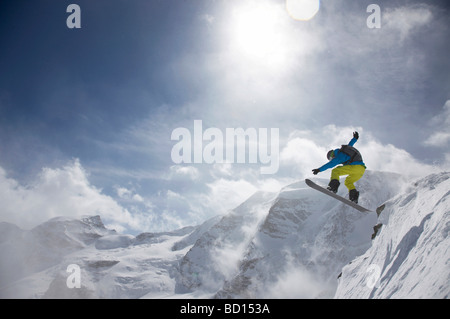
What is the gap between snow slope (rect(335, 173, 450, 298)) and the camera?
653cm

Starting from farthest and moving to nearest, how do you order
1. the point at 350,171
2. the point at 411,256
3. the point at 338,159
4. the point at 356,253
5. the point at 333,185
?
the point at 356,253 < the point at 333,185 < the point at 350,171 < the point at 338,159 < the point at 411,256

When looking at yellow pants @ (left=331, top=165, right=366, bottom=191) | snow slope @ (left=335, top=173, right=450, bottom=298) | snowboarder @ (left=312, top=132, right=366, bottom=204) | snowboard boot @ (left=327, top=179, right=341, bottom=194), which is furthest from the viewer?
snowboard boot @ (left=327, top=179, right=341, bottom=194)

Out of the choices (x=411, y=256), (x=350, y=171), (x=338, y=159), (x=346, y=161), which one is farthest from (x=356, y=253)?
(x=411, y=256)

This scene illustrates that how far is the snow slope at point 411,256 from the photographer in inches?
257

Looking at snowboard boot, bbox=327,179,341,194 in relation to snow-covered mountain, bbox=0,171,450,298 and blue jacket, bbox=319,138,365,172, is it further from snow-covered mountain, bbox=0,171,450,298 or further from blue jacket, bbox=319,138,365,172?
snow-covered mountain, bbox=0,171,450,298

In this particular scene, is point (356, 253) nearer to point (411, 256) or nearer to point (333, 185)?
point (333, 185)

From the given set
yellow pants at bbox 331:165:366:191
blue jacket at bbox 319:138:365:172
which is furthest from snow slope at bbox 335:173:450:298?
blue jacket at bbox 319:138:365:172

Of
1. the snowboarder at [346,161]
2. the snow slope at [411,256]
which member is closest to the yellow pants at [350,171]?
the snowboarder at [346,161]

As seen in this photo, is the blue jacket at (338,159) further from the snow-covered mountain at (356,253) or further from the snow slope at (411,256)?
the snow-covered mountain at (356,253)

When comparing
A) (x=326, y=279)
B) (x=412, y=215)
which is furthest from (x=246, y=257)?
(x=412, y=215)

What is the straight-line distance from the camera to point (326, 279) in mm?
140500

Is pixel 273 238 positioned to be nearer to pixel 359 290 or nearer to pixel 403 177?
pixel 403 177

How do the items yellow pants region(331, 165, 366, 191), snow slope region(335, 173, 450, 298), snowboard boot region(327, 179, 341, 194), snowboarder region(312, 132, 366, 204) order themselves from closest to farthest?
1. snow slope region(335, 173, 450, 298)
2. snowboarder region(312, 132, 366, 204)
3. yellow pants region(331, 165, 366, 191)
4. snowboard boot region(327, 179, 341, 194)

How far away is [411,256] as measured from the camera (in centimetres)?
807
